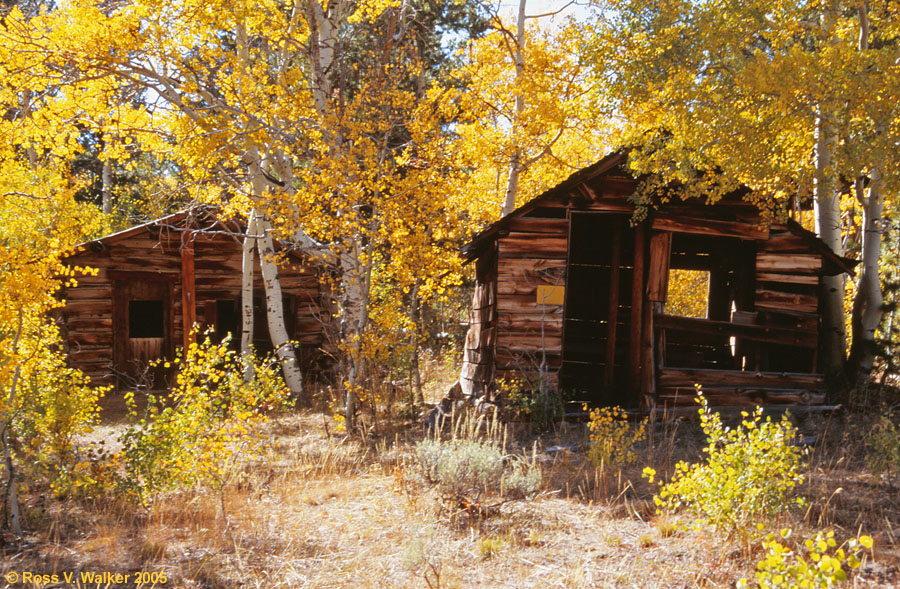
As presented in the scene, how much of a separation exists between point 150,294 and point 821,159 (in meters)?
13.4

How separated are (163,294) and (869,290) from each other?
13.7m

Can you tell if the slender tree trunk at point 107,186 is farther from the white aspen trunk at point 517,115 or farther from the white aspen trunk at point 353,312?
the white aspen trunk at point 353,312

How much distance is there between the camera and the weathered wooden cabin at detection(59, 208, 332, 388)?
45.4ft

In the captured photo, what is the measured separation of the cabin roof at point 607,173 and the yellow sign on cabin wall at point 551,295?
1101 millimetres

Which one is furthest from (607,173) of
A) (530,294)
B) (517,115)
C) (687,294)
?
(687,294)

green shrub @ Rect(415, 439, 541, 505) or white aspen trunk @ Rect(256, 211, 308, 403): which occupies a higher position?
white aspen trunk @ Rect(256, 211, 308, 403)

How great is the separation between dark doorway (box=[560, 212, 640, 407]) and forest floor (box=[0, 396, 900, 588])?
4923 mm

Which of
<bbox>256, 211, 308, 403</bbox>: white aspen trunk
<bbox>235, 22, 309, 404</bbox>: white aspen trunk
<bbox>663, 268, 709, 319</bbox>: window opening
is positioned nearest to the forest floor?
<bbox>235, 22, 309, 404</bbox>: white aspen trunk

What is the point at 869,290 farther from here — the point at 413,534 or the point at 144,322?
the point at 144,322

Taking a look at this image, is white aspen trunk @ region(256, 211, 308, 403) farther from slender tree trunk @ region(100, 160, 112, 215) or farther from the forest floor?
slender tree trunk @ region(100, 160, 112, 215)

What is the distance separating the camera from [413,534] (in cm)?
522

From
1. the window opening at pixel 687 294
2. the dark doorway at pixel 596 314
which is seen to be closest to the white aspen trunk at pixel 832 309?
the dark doorway at pixel 596 314

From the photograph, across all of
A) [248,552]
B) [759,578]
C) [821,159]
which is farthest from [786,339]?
[248,552]

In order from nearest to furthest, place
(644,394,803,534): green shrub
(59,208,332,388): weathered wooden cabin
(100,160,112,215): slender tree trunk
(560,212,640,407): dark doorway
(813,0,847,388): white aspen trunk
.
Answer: (644,394,803,534): green shrub, (813,0,847,388): white aspen trunk, (560,212,640,407): dark doorway, (59,208,332,388): weathered wooden cabin, (100,160,112,215): slender tree trunk
